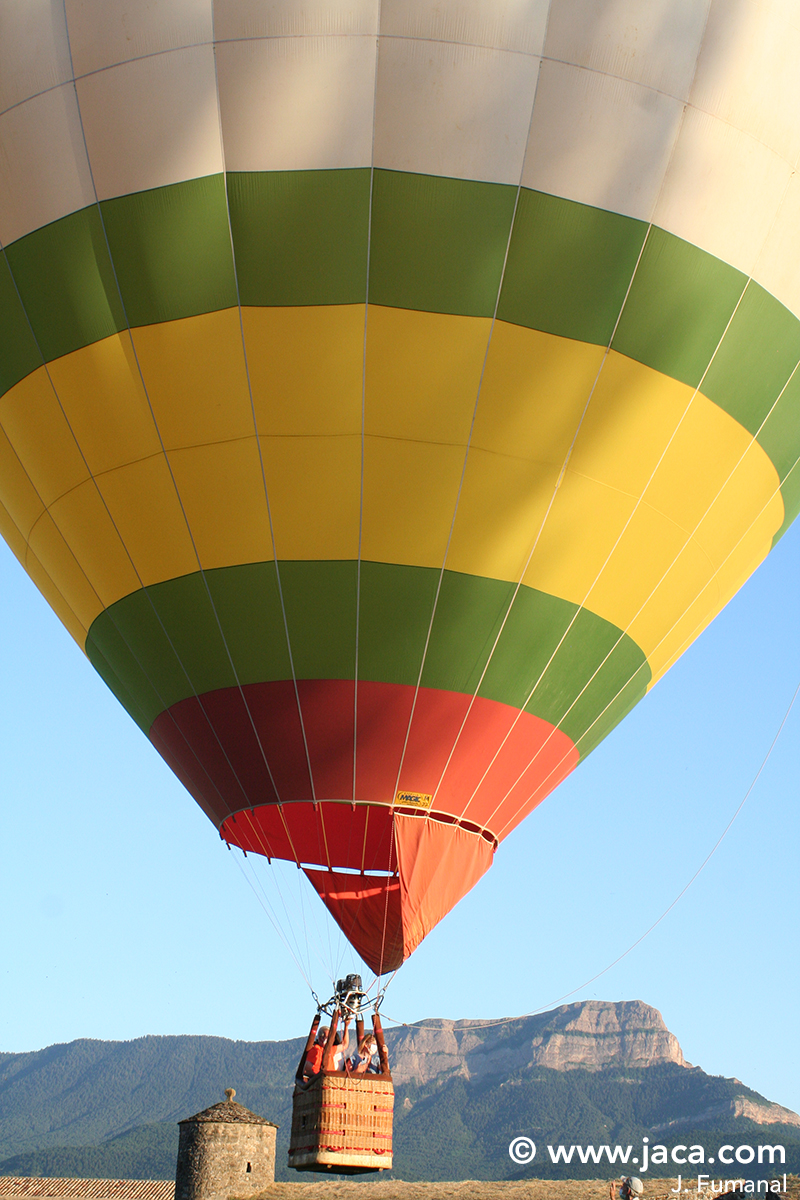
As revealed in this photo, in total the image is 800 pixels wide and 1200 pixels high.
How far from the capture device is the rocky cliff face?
133125 mm

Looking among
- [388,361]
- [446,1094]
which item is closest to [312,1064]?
[388,361]

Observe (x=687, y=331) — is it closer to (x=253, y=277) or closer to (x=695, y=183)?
(x=695, y=183)

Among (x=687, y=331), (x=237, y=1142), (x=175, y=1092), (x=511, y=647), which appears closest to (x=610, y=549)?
(x=511, y=647)

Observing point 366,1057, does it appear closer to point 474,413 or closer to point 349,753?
point 349,753

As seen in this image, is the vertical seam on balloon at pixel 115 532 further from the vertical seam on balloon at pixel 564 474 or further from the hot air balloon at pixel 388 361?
the vertical seam on balloon at pixel 564 474

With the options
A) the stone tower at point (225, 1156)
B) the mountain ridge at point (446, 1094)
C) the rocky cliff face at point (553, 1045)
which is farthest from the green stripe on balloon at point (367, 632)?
the rocky cliff face at point (553, 1045)

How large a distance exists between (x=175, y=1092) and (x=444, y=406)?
155142 millimetres

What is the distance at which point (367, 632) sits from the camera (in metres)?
7.28

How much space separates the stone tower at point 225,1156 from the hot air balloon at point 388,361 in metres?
12.8

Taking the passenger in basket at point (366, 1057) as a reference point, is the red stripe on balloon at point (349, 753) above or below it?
above

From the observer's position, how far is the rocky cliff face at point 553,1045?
133m

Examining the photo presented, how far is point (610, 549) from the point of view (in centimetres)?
752

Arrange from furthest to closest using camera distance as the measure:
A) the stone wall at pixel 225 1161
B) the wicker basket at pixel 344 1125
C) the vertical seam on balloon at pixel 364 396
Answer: the stone wall at pixel 225 1161, the wicker basket at pixel 344 1125, the vertical seam on balloon at pixel 364 396

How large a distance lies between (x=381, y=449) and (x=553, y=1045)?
14450cm
